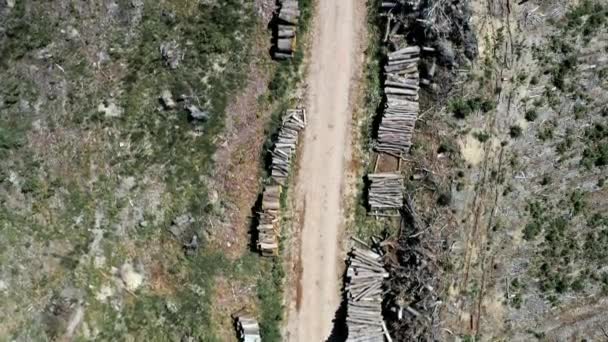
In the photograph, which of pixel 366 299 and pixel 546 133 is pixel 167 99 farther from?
pixel 546 133

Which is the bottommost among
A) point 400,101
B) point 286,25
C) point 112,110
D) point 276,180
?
point 276,180

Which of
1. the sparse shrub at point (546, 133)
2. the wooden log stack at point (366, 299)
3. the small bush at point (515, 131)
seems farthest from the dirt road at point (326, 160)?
the sparse shrub at point (546, 133)

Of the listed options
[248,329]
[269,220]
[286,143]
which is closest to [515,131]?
[286,143]

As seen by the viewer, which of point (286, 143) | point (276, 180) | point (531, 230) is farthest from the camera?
point (276, 180)

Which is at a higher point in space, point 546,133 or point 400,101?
point 400,101

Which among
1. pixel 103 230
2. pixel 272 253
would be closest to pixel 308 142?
pixel 272 253

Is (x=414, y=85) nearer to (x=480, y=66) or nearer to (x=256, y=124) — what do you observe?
(x=480, y=66)

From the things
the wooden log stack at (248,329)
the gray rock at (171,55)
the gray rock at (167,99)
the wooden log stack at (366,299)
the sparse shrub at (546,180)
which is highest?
the gray rock at (171,55)

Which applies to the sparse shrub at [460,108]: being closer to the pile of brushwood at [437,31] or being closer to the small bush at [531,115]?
the pile of brushwood at [437,31]
